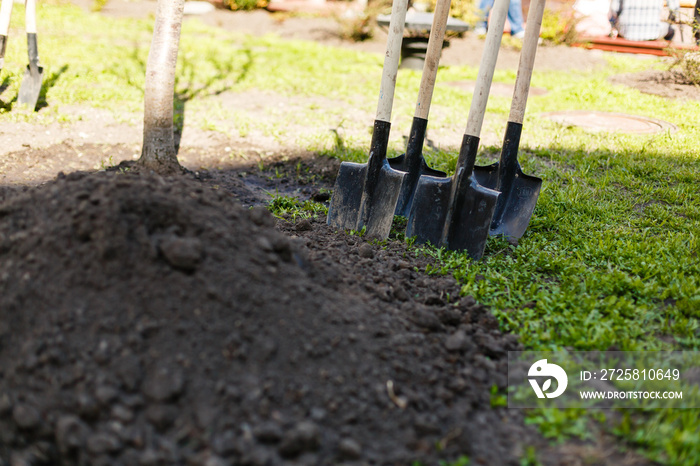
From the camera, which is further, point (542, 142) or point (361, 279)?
point (542, 142)

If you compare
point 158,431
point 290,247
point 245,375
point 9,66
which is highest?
point 9,66

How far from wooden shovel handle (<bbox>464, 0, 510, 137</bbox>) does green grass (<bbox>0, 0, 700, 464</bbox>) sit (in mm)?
823

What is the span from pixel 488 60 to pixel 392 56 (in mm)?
618

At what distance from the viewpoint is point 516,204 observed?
3490mm

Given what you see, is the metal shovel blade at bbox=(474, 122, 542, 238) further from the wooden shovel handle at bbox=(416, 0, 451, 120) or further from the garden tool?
the garden tool

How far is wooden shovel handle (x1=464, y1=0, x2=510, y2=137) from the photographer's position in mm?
2795

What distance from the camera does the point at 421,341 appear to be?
6.88 ft

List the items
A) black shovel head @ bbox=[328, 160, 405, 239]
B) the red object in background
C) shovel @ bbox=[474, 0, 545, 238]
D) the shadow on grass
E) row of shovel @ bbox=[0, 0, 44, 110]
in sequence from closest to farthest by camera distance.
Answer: black shovel head @ bbox=[328, 160, 405, 239], shovel @ bbox=[474, 0, 545, 238], row of shovel @ bbox=[0, 0, 44, 110], the shadow on grass, the red object in background

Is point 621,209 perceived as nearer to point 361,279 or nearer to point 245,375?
point 361,279

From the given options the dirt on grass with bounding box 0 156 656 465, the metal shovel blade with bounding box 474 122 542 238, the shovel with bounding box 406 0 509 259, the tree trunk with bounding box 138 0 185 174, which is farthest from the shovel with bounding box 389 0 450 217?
the tree trunk with bounding box 138 0 185 174

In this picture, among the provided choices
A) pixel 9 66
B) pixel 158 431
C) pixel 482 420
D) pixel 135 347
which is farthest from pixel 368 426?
pixel 9 66

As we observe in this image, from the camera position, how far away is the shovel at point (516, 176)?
132 inches

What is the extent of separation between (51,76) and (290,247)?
5.70 meters

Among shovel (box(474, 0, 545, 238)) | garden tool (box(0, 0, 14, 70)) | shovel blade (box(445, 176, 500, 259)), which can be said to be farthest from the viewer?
garden tool (box(0, 0, 14, 70))
